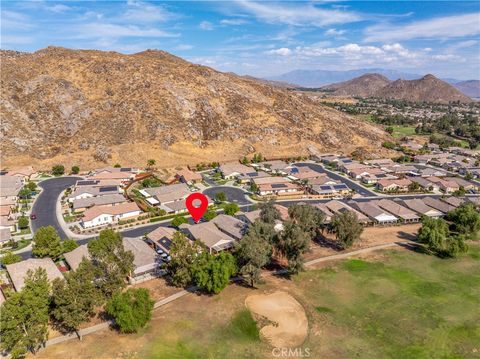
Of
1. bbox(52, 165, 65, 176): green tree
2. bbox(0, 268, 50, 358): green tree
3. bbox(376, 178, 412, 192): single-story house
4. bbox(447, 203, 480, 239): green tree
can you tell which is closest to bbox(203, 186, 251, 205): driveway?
bbox(376, 178, 412, 192): single-story house

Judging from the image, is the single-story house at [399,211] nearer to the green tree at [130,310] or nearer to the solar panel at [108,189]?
the green tree at [130,310]

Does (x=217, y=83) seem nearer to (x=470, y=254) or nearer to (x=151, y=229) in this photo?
(x=151, y=229)

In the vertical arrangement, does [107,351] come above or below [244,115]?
below

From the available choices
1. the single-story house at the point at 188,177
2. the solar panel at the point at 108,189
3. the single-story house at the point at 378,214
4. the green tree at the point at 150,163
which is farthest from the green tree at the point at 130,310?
the green tree at the point at 150,163

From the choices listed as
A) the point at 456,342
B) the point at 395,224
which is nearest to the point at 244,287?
the point at 456,342

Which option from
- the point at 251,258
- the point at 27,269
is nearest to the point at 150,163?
the point at 27,269

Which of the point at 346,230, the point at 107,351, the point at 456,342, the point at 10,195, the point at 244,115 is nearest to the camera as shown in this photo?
the point at 107,351

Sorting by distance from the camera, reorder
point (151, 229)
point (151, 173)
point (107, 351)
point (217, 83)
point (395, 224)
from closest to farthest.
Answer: point (107, 351), point (151, 229), point (395, 224), point (151, 173), point (217, 83)
